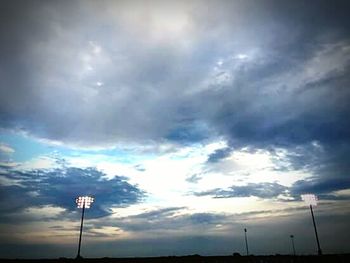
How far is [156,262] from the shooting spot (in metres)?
40.6

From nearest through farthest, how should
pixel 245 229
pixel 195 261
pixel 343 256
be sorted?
pixel 343 256 → pixel 195 261 → pixel 245 229

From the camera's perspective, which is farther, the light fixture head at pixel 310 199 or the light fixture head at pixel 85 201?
the light fixture head at pixel 310 199

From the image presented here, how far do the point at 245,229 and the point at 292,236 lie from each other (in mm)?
19872

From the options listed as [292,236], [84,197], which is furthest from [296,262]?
[292,236]

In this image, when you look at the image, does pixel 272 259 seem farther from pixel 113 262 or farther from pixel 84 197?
pixel 84 197

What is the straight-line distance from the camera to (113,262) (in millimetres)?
39531

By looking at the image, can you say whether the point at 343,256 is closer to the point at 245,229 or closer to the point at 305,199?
the point at 305,199

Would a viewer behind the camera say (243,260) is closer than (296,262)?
No

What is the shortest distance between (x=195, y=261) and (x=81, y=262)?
53.6 feet

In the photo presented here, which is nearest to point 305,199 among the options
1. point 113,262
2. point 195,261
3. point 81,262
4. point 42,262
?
point 195,261

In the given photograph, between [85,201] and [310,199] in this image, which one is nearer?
[85,201]

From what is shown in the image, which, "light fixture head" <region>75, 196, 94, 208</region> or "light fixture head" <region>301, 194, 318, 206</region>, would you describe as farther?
"light fixture head" <region>301, 194, 318, 206</region>

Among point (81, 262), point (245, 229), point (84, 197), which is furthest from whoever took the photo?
point (245, 229)

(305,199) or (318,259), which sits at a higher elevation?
(305,199)
